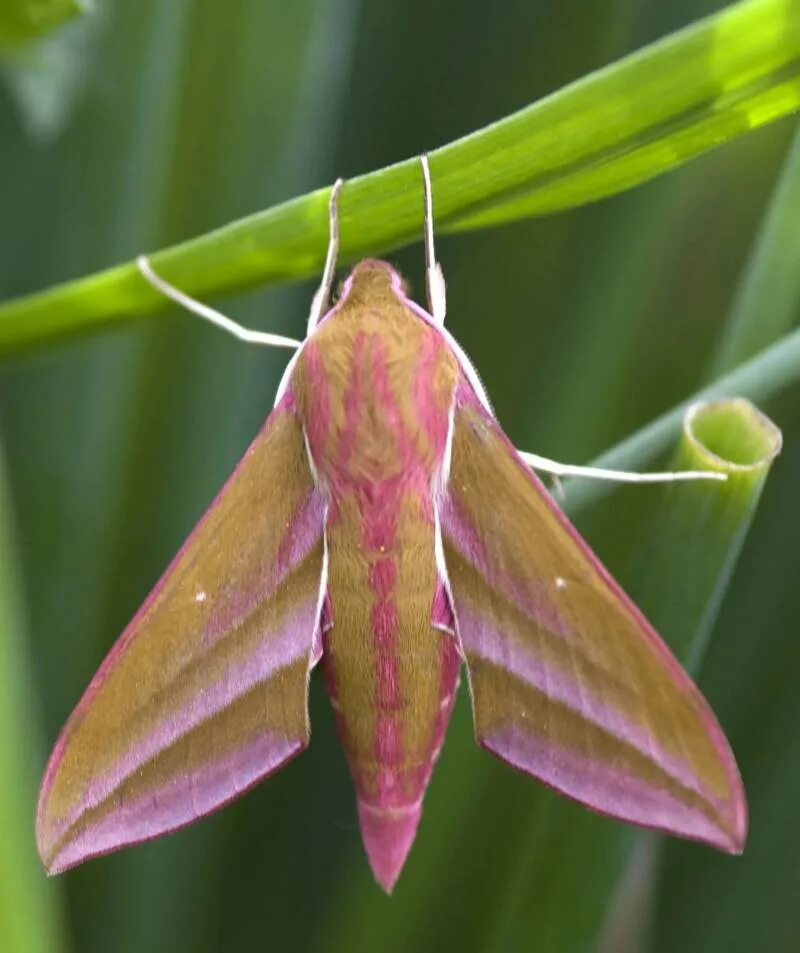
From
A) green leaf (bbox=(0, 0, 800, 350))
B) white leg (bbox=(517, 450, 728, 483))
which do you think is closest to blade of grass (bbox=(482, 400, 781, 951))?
white leg (bbox=(517, 450, 728, 483))

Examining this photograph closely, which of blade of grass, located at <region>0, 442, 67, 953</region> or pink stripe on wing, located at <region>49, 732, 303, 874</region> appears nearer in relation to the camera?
blade of grass, located at <region>0, 442, 67, 953</region>

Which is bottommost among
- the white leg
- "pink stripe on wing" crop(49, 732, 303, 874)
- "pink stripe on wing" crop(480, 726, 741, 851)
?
"pink stripe on wing" crop(49, 732, 303, 874)

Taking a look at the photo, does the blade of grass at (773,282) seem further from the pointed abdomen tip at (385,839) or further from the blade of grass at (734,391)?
the pointed abdomen tip at (385,839)

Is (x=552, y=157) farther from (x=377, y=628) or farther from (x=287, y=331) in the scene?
(x=287, y=331)

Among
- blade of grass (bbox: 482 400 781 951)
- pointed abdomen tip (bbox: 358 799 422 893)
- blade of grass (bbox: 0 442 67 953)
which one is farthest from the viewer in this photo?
pointed abdomen tip (bbox: 358 799 422 893)

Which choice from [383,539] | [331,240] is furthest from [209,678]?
[331,240]

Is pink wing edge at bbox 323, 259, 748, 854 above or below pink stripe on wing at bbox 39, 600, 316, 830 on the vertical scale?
above

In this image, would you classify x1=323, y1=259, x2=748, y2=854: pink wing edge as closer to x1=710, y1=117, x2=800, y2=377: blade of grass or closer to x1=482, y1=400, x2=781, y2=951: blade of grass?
x1=482, y1=400, x2=781, y2=951: blade of grass
